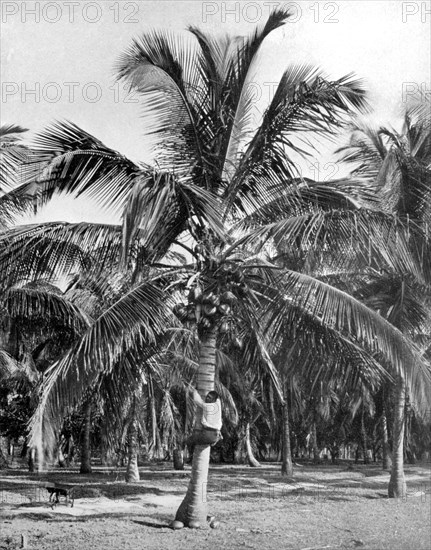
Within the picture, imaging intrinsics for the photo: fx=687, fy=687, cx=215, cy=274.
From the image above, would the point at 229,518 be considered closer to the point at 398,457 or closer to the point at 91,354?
the point at 91,354

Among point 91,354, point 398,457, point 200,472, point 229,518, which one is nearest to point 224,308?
point 91,354

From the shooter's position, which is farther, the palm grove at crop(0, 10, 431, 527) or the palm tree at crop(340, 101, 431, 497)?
the palm tree at crop(340, 101, 431, 497)

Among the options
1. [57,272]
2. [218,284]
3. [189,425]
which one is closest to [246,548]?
[218,284]

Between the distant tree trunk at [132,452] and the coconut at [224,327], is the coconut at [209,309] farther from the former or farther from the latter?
the distant tree trunk at [132,452]

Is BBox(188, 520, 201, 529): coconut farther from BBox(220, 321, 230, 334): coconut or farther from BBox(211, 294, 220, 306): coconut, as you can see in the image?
BBox(211, 294, 220, 306): coconut

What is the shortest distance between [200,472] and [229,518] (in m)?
1.94

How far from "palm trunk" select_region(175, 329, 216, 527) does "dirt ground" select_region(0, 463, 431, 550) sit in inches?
9.2

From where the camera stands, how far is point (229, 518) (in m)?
11.3

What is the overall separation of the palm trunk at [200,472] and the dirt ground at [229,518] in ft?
0.77

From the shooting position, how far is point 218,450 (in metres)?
35.5

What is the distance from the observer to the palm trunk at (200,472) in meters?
9.74

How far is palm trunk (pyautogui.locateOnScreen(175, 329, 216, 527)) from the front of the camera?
384 inches

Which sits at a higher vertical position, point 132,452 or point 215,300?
point 215,300

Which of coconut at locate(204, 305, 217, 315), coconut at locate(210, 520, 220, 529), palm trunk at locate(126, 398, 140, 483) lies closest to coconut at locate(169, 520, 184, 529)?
coconut at locate(210, 520, 220, 529)
